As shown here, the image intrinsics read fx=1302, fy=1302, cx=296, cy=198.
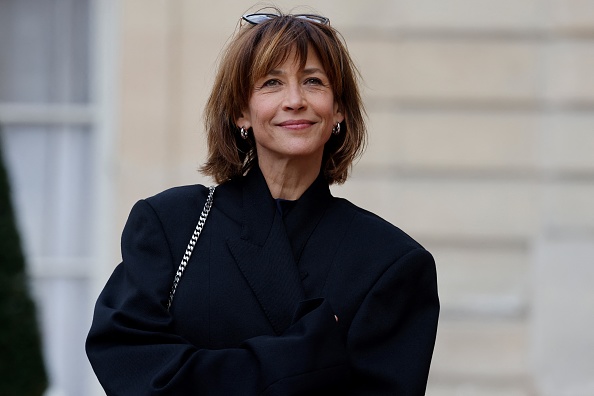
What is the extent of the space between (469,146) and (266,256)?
3.97 meters

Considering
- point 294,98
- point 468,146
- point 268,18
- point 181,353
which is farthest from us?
point 468,146

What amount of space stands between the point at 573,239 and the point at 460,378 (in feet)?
3.12

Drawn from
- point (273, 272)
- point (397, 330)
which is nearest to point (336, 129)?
point (273, 272)

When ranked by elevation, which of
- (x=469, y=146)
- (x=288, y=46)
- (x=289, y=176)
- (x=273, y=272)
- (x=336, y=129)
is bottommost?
(x=469, y=146)

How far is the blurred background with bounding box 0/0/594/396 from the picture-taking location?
6.89 m

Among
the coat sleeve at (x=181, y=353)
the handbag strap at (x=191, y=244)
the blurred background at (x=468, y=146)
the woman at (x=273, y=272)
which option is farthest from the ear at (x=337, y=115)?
the blurred background at (x=468, y=146)

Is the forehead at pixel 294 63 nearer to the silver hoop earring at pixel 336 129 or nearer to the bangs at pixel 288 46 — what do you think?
the bangs at pixel 288 46

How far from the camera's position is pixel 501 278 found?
695cm

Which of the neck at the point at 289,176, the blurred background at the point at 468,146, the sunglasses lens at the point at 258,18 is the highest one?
the sunglasses lens at the point at 258,18

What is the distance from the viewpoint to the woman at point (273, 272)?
2.91 m

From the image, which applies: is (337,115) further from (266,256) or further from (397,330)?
(397,330)

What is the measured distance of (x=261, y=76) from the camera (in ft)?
10.0

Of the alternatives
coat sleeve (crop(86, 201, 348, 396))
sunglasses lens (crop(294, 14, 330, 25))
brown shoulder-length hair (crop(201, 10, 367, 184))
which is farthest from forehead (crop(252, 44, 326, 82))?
coat sleeve (crop(86, 201, 348, 396))

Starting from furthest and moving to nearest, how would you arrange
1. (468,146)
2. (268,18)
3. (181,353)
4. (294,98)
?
(468,146), (268,18), (294,98), (181,353)
